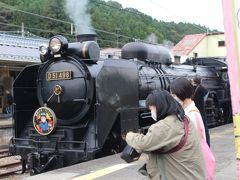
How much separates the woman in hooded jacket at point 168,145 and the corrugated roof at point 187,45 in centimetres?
3787

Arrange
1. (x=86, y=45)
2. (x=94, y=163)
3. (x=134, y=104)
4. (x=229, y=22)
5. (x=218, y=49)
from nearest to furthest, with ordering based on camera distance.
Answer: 1. (x=229, y=22)
2. (x=94, y=163)
3. (x=86, y=45)
4. (x=134, y=104)
5. (x=218, y=49)

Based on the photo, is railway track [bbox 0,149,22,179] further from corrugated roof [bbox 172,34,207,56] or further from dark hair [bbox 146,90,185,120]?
corrugated roof [bbox 172,34,207,56]

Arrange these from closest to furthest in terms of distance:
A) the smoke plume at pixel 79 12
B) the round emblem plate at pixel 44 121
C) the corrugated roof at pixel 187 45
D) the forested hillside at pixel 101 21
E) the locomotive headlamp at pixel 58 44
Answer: the round emblem plate at pixel 44 121 < the locomotive headlamp at pixel 58 44 < the smoke plume at pixel 79 12 < the forested hillside at pixel 101 21 < the corrugated roof at pixel 187 45

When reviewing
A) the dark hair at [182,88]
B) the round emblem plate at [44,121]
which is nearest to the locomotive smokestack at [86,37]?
the round emblem plate at [44,121]

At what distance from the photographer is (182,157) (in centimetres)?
294

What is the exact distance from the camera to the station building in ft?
59.8

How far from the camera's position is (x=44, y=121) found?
7641 mm

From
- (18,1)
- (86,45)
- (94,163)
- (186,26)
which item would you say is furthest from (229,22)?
(186,26)

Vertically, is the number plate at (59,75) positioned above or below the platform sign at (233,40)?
above

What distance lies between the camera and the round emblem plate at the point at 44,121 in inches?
295

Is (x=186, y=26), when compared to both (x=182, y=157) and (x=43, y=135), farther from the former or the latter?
(x=182, y=157)

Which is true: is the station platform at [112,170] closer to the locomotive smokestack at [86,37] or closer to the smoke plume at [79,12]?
the locomotive smokestack at [86,37]

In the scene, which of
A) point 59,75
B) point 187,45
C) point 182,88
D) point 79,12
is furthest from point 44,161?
point 187,45

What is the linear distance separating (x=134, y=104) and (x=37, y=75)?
2108 mm
